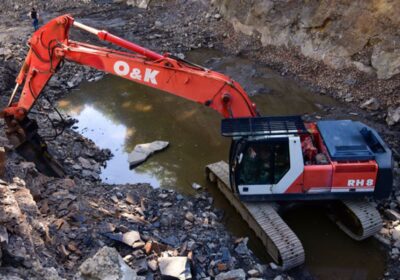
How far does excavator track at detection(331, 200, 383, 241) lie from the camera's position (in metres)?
7.10

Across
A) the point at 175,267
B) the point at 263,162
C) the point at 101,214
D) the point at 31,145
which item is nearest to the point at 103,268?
the point at 175,267

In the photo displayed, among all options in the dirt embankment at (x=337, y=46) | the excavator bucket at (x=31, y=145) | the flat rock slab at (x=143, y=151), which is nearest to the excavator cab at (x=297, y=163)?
the flat rock slab at (x=143, y=151)

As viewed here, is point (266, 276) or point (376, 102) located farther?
point (376, 102)

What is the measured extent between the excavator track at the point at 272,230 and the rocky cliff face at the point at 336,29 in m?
6.47

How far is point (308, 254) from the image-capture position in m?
7.25

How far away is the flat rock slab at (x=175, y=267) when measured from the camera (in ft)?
18.9

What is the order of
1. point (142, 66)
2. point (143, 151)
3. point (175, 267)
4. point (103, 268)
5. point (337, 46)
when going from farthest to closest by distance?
point (337, 46) < point (143, 151) < point (142, 66) < point (175, 267) < point (103, 268)

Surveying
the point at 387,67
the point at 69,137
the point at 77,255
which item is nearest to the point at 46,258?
the point at 77,255

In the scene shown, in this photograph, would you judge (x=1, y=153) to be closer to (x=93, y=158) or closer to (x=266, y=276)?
(x=93, y=158)

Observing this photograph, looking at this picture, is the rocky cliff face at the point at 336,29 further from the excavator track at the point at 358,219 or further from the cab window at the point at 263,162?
the cab window at the point at 263,162

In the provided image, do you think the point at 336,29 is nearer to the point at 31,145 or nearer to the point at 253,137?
the point at 253,137

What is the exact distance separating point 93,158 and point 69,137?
38.4 inches

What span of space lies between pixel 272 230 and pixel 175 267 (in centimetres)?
188

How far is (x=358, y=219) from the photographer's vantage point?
7.13 metres
